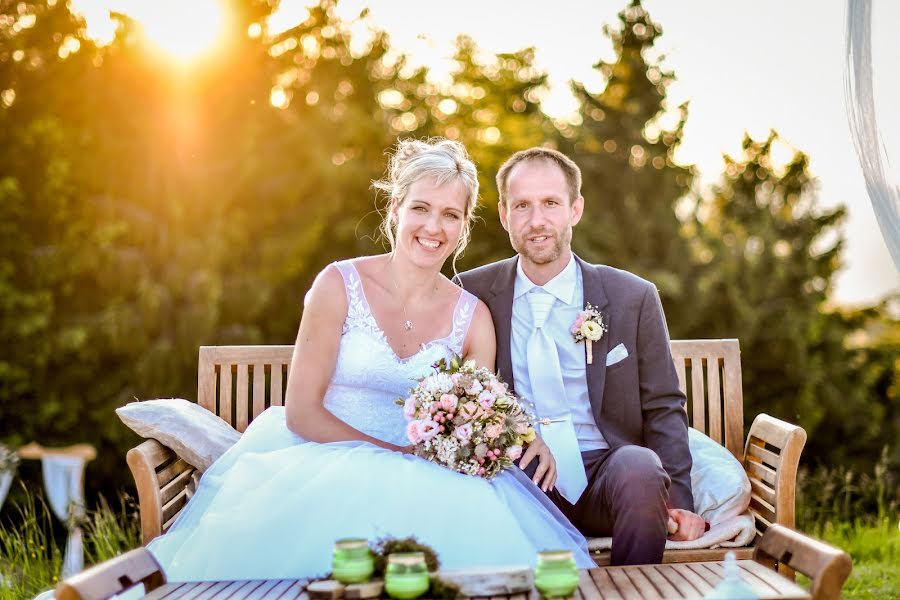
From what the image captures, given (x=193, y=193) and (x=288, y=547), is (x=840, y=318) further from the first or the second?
(x=288, y=547)

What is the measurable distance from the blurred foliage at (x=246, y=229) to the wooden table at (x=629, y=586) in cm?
544

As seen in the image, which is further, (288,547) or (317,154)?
(317,154)

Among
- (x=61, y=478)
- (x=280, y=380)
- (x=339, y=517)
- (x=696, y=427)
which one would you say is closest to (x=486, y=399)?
(x=339, y=517)

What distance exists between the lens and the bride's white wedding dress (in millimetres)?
2947

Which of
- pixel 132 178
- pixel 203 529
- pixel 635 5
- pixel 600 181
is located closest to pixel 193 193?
pixel 132 178

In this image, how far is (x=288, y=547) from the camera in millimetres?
2977

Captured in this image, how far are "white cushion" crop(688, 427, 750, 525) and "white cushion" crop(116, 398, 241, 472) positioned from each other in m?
1.96

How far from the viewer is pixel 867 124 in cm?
406

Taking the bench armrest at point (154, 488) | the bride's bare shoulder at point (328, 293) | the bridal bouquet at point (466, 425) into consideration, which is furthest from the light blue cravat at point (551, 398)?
the bench armrest at point (154, 488)

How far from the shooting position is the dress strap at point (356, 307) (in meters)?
3.84

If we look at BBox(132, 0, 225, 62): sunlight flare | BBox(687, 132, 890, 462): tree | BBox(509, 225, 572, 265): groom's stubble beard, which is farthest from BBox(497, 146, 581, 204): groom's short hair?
BBox(132, 0, 225, 62): sunlight flare

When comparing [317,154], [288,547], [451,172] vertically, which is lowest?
[288,547]

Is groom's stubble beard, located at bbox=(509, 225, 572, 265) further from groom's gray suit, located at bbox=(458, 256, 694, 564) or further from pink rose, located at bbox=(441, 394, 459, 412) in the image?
pink rose, located at bbox=(441, 394, 459, 412)

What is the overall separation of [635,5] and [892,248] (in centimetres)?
580
